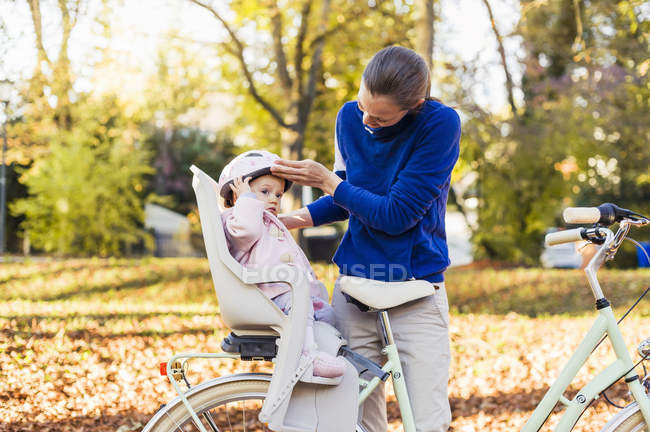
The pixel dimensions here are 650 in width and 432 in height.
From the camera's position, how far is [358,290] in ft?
7.20

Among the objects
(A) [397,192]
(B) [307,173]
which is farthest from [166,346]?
(A) [397,192]

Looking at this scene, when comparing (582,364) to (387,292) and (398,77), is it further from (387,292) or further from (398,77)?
(398,77)

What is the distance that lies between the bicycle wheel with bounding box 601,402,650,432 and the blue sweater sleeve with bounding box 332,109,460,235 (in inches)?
37.7

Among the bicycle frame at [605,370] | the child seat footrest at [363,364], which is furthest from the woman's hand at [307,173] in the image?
the bicycle frame at [605,370]

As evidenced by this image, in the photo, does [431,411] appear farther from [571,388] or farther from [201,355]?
[571,388]

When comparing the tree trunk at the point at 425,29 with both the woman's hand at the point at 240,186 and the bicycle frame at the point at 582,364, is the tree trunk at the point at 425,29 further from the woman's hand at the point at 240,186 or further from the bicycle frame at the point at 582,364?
the woman's hand at the point at 240,186

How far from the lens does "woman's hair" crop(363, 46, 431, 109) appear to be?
2025 millimetres

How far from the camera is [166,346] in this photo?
20.5 ft

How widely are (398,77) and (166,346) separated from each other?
16.1ft

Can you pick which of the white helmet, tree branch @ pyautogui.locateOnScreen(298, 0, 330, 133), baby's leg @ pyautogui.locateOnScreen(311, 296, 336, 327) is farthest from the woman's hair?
tree branch @ pyautogui.locateOnScreen(298, 0, 330, 133)

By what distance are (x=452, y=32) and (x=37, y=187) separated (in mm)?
10815

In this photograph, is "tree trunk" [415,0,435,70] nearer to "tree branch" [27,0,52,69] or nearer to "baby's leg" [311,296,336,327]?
"tree branch" [27,0,52,69]

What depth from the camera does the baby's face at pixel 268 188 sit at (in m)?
2.20

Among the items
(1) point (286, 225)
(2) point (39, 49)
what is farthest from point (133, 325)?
(1) point (286, 225)
